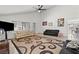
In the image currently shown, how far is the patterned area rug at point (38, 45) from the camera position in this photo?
56.1 inches

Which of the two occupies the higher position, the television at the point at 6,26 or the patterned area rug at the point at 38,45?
the television at the point at 6,26

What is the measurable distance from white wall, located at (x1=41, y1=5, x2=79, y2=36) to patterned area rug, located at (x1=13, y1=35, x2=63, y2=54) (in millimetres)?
166

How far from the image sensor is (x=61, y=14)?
142 cm

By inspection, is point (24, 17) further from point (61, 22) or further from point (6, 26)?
point (61, 22)

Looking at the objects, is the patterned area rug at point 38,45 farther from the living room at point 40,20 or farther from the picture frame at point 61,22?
the picture frame at point 61,22

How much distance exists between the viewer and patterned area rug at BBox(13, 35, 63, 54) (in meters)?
1.42

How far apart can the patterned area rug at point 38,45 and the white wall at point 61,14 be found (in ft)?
0.55

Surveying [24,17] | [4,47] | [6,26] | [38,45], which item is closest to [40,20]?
[24,17]

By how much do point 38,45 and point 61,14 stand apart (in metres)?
0.56

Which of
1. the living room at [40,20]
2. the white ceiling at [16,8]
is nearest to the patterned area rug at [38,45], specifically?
the living room at [40,20]

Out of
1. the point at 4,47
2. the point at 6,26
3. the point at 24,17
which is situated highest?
the point at 24,17

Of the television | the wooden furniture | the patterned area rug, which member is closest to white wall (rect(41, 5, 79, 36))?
the patterned area rug

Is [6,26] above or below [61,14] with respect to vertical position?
below
